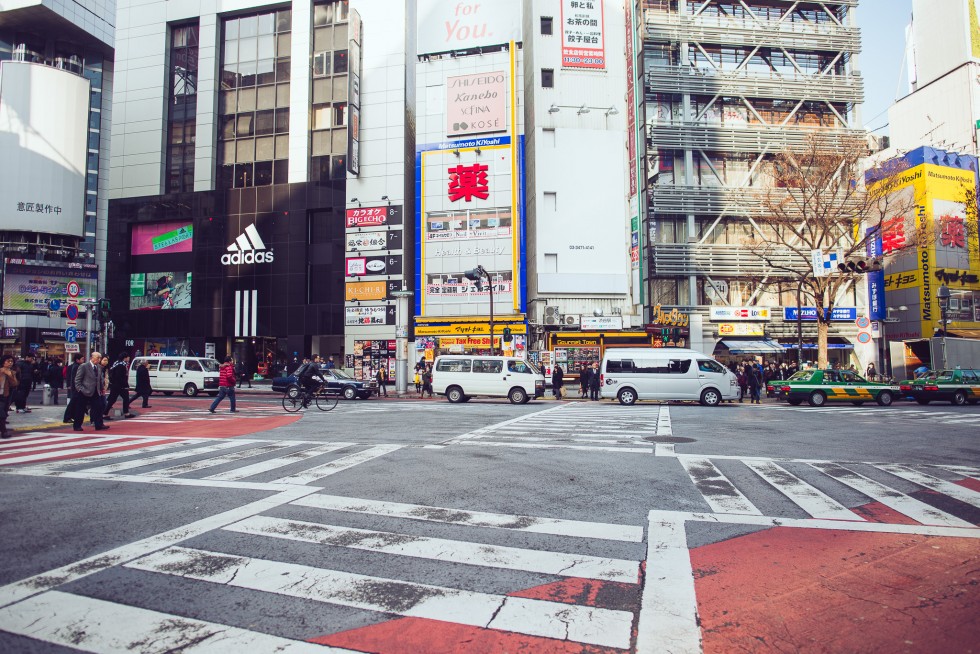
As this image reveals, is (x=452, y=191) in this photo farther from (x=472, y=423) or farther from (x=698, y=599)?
A: (x=698, y=599)

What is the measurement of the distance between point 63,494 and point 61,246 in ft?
206

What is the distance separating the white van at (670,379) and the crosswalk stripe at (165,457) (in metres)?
16.4

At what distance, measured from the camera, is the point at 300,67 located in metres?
42.6

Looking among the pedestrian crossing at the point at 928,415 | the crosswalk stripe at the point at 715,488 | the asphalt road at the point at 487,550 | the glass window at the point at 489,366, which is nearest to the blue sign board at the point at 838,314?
the pedestrian crossing at the point at 928,415

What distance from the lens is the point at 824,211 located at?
28109 millimetres

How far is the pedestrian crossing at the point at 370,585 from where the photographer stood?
3242 millimetres

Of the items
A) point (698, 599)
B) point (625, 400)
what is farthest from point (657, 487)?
point (625, 400)

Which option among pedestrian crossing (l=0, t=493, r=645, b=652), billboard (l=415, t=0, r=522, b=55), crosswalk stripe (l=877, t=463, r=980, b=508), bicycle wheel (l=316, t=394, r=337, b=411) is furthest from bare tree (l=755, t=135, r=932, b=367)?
pedestrian crossing (l=0, t=493, r=645, b=652)

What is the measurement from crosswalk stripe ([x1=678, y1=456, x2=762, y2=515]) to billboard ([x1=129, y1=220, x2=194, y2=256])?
4383 cm

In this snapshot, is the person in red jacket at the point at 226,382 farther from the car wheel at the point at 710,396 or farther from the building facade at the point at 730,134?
the building facade at the point at 730,134

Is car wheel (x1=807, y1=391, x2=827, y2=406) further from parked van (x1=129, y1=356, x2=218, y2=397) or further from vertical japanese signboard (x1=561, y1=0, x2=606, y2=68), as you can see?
vertical japanese signboard (x1=561, y1=0, x2=606, y2=68)

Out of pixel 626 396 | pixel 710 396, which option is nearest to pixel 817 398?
pixel 710 396

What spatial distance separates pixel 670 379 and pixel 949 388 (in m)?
12.2

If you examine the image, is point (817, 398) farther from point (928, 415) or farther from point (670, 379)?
point (670, 379)
